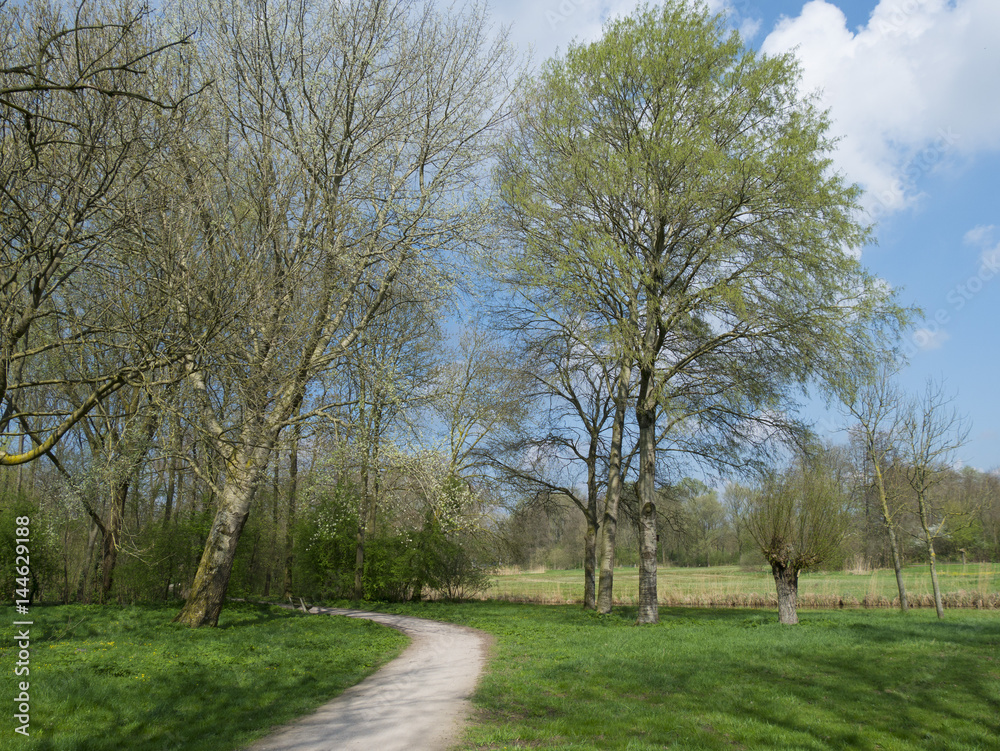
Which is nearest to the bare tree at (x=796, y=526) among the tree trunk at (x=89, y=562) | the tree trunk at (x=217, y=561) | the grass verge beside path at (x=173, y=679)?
the grass verge beside path at (x=173, y=679)

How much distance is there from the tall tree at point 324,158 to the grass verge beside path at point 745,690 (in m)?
5.08

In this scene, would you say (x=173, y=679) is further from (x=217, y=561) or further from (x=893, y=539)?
(x=893, y=539)

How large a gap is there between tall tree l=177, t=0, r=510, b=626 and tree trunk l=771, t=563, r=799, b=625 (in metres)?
9.82

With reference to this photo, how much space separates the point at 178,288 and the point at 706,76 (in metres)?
11.7

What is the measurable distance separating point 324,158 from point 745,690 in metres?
10.1

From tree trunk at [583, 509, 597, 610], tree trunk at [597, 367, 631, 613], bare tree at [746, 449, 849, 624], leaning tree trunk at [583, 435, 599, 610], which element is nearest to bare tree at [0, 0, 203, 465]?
tree trunk at [597, 367, 631, 613]

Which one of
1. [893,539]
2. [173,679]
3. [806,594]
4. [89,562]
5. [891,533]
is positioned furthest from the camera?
[806,594]

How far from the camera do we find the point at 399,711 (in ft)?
20.0

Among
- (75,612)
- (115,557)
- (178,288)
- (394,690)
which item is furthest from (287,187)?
(115,557)

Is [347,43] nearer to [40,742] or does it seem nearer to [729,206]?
[729,206]

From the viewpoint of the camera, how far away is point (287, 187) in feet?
30.8

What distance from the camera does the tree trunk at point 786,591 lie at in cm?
1290

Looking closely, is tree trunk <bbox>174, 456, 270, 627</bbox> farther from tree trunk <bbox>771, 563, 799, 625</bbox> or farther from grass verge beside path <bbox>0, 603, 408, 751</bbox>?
tree trunk <bbox>771, 563, 799, 625</bbox>

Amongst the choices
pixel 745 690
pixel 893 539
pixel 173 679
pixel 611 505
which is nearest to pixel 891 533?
pixel 893 539
